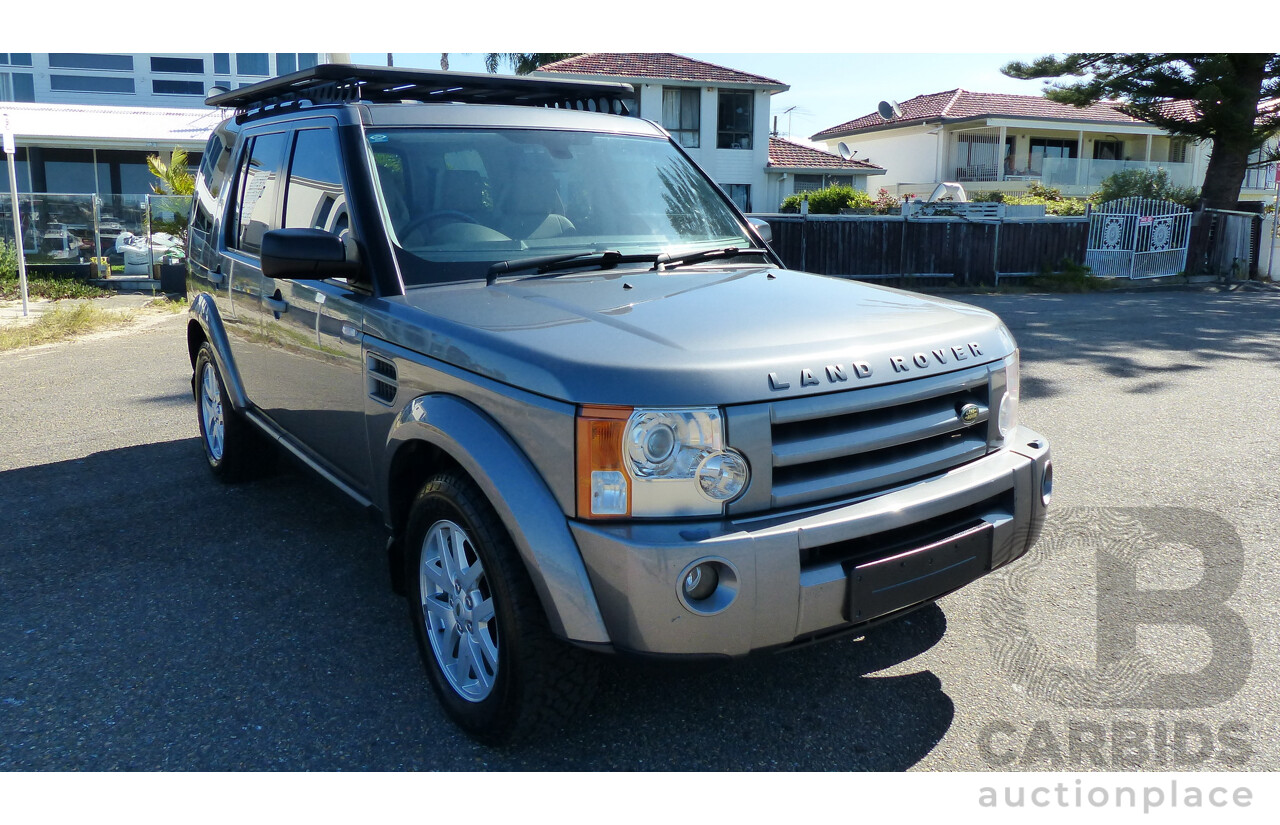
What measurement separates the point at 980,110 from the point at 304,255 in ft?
144

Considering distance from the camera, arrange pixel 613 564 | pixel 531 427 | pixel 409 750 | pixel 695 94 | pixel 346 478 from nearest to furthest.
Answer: pixel 613 564 < pixel 531 427 < pixel 409 750 < pixel 346 478 < pixel 695 94

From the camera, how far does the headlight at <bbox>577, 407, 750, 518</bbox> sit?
254 cm

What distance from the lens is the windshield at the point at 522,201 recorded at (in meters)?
3.63

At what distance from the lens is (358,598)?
13.6 feet

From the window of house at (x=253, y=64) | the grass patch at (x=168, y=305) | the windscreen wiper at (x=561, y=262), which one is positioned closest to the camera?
the windscreen wiper at (x=561, y=262)

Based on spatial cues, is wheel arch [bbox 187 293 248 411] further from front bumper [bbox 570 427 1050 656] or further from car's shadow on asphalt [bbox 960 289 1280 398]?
car's shadow on asphalt [bbox 960 289 1280 398]

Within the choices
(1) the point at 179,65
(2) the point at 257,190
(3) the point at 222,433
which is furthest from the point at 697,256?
(1) the point at 179,65

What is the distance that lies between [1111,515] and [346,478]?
382 centimetres

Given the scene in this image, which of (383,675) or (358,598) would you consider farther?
(358,598)

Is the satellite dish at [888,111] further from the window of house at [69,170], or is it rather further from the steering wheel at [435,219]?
the steering wheel at [435,219]

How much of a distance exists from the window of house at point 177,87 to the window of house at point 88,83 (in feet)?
2.83

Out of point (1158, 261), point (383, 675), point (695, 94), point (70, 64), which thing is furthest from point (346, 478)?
point (70, 64)

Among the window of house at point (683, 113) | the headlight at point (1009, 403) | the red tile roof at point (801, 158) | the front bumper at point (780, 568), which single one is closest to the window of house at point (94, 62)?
the window of house at point (683, 113)

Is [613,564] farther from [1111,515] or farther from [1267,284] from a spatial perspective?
[1267,284]
